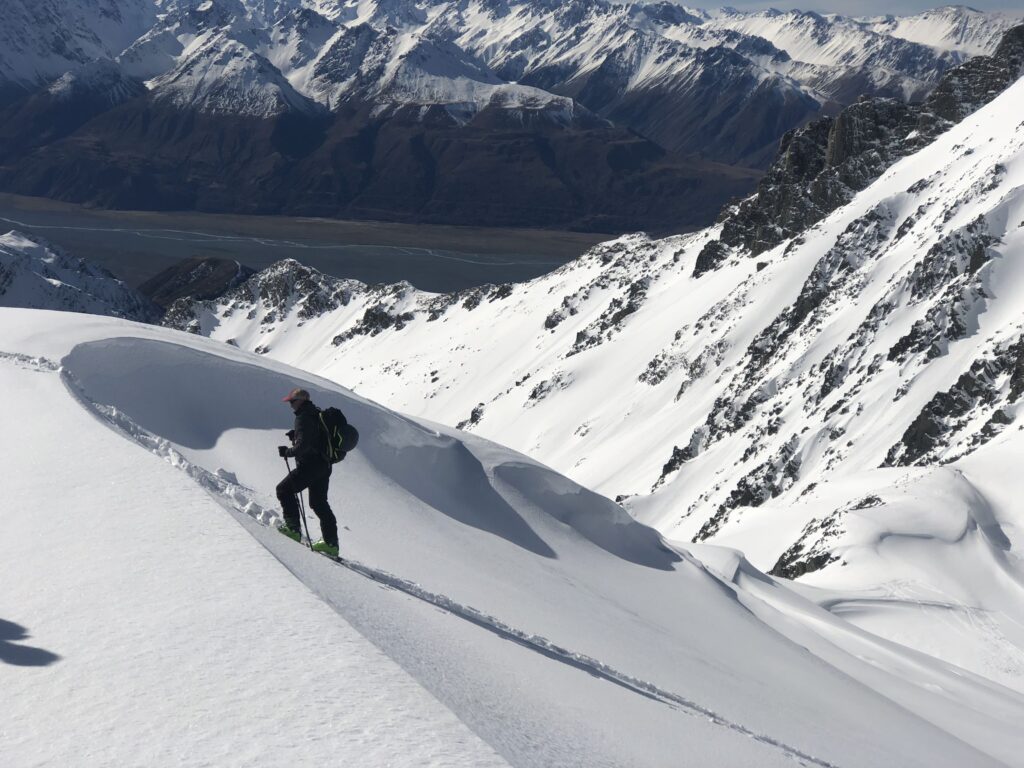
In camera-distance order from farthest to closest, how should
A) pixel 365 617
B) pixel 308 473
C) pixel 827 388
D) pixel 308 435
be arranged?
pixel 827 388 → pixel 308 473 → pixel 308 435 → pixel 365 617

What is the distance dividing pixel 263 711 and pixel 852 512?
33.1 metres

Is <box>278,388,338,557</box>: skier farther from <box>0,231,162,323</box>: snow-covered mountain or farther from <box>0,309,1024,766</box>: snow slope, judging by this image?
<box>0,231,162,323</box>: snow-covered mountain

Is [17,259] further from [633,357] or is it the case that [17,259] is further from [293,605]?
[293,605]

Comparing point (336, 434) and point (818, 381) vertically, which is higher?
point (818, 381)

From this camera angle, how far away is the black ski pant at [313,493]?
1062cm

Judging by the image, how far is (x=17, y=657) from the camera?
6125 mm

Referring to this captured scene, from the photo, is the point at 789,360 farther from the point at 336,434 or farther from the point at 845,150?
the point at 336,434

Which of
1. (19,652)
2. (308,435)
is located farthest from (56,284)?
(19,652)

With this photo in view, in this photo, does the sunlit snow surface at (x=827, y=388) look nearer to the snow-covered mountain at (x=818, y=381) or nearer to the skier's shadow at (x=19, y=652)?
the snow-covered mountain at (x=818, y=381)

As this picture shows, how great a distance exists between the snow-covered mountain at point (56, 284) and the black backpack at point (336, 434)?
16043 centimetres

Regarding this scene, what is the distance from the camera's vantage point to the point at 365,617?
309 inches

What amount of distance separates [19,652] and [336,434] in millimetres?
4702

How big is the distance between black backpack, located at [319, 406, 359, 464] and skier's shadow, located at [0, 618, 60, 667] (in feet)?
14.4

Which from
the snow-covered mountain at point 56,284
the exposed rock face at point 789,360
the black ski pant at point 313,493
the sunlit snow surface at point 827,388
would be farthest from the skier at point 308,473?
the snow-covered mountain at point 56,284
